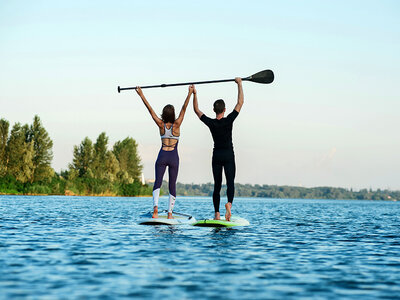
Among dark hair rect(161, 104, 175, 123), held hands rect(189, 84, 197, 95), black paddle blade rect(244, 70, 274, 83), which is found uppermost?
black paddle blade rect(244, 70, 274, 83)

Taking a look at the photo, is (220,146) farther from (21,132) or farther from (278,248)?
(21,132)

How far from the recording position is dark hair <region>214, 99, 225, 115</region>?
15.4 m

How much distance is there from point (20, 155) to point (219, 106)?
73.3 m

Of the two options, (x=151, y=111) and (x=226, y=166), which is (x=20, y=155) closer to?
(x=151, y=111)

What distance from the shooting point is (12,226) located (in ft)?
53.8

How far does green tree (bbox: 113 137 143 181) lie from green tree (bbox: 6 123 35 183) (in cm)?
3716

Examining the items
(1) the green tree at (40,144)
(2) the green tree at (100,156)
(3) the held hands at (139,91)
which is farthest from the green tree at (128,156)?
(3) the held hands at (139,91)

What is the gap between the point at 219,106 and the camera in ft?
50.8

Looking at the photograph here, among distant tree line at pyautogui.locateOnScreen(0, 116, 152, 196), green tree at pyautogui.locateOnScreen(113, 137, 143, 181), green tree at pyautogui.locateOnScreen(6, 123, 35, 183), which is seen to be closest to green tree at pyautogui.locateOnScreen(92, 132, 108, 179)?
distant tree line at pyautogui.locateOnScreen(0, 116, 152, 196)

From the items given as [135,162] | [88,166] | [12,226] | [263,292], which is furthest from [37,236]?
[135,162]

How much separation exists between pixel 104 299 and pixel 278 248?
6.32m

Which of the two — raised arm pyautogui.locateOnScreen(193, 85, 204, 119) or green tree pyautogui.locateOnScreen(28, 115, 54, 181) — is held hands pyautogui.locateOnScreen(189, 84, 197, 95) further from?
green tree pyautogui.locateOnScreen(28, 115, 54, 181)

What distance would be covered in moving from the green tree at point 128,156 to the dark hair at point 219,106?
106742 millimetres

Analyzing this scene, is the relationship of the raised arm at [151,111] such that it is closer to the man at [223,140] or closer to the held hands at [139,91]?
the held hands at [139,91]
